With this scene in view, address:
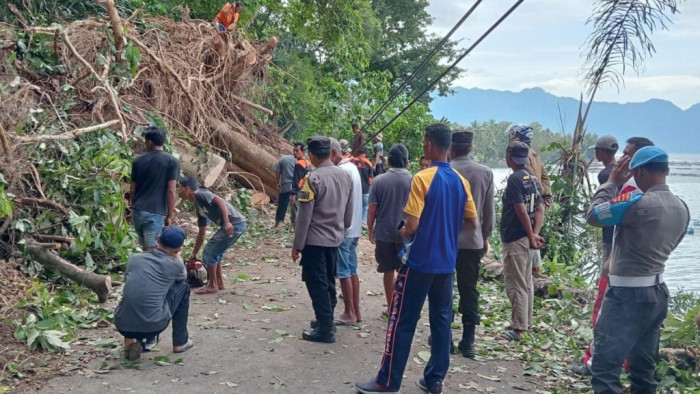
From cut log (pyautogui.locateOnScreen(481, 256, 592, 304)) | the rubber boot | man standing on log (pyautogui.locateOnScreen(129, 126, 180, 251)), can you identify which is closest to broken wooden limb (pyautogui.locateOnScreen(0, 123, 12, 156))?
man standing on log (pyautogui.locateOnScreen(129, 126, 180, 251))

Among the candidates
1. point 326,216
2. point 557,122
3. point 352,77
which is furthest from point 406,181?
point 352,77

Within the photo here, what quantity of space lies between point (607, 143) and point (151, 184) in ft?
14.9

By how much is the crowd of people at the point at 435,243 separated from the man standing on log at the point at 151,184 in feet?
0.04

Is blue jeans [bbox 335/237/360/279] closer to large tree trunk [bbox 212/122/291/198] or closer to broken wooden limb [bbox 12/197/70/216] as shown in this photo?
broken wooden limb [bbox 12/197/70/216]

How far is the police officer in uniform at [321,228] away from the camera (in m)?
5.42

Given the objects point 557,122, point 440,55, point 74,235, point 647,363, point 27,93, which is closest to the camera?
point 647,363

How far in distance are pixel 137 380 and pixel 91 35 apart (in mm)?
7307

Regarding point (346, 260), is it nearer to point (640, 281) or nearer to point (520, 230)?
point (520, 230)

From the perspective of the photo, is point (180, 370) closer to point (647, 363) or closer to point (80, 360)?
point (80, 360)

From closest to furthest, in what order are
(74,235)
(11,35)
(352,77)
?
(74,235) → (11,35) → (352,77)

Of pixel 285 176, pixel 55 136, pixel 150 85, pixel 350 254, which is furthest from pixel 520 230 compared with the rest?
pixel 150 85

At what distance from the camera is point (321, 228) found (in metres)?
5.44

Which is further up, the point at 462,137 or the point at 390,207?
the point at 462,137

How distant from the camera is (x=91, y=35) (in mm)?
10117
